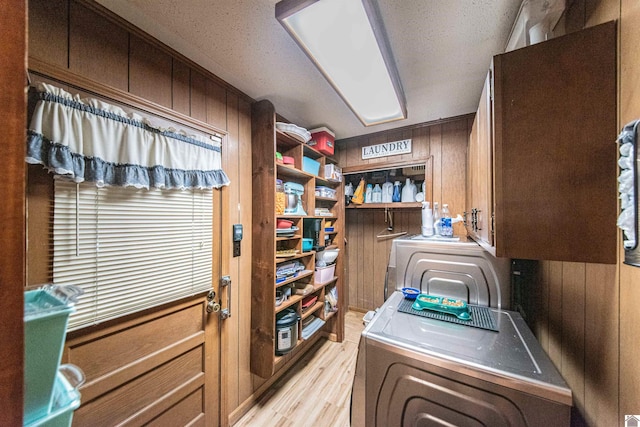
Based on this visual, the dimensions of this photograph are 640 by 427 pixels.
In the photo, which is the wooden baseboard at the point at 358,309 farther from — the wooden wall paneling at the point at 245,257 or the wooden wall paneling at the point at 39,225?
the wooden wall paneling at the point at 39,225

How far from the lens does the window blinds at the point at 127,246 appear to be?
35.0 inches

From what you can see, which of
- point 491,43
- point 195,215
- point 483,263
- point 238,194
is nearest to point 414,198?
point 483,263

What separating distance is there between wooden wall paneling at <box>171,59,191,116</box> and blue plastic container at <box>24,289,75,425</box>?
1.17 m

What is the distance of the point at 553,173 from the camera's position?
70 cm

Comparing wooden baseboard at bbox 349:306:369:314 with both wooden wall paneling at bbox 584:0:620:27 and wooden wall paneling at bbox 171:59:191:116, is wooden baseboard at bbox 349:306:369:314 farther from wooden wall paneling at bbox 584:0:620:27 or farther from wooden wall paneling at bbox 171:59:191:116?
wooden wall paneling at bbox 584:0:620:27

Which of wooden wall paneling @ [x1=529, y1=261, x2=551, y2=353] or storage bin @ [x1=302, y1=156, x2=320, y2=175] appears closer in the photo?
wooden wall paneling @ [x1=529, y1=261, x2=551, y2=353]

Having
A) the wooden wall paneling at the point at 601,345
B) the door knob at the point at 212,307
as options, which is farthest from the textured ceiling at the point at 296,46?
the door knob at the point at 212,307

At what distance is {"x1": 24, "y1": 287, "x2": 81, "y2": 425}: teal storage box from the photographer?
45cm

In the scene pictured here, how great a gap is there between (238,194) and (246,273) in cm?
62

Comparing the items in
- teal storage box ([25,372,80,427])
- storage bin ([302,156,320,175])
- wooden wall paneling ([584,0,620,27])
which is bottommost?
teal storage box ([25,372,80,427])

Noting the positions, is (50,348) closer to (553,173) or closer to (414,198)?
(553,173)

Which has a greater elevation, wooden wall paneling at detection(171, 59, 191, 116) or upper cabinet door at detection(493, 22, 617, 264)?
wooden wall paneling at detection(171, 59, 191, 116)

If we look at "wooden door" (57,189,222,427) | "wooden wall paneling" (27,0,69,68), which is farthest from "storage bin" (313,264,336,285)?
"wooden wall paneling" (27,0,69,68)

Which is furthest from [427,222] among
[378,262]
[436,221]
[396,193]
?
[378,262]
